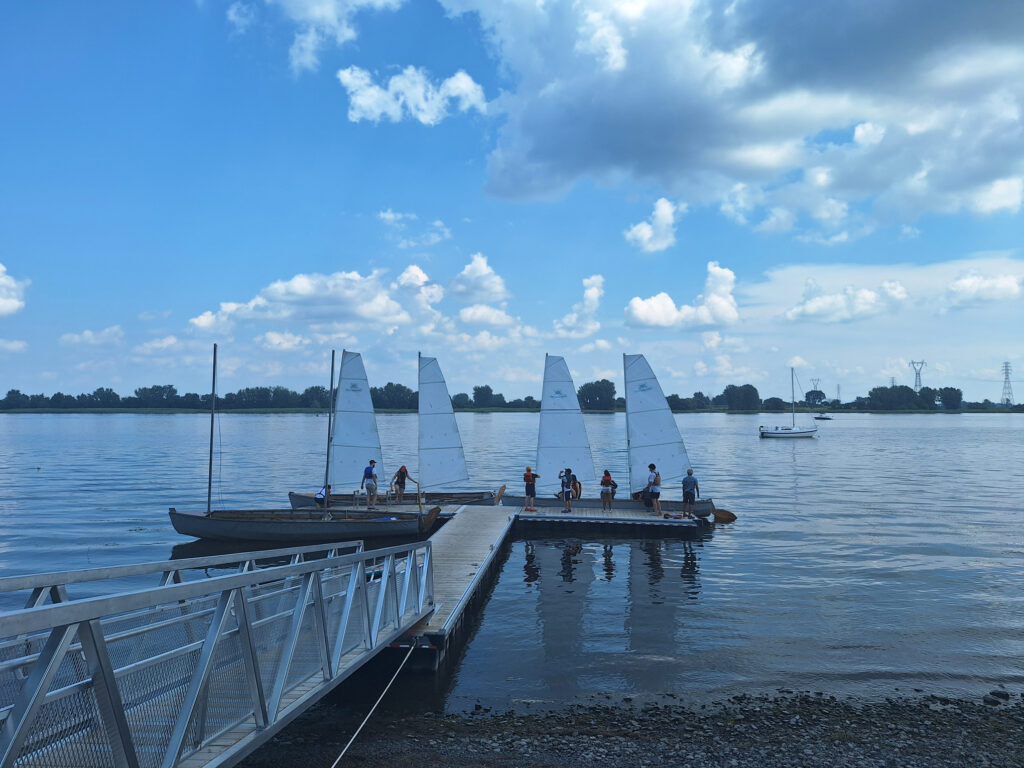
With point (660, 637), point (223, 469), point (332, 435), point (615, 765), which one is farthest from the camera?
point (223, 469)

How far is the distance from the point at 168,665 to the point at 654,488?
973 inches

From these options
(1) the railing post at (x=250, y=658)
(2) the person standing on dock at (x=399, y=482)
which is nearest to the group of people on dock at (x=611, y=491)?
(2) the person standing on dock at (x=399, y=482)

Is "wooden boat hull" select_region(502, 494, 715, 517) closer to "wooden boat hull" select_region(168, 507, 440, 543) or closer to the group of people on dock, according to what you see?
the group of people on dock

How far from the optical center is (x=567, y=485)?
99.0 feet

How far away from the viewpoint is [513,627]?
52.9 feet

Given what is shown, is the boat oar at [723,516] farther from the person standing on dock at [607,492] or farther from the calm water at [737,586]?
the person standing on dock at [607,492]

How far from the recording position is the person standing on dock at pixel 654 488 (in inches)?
1129

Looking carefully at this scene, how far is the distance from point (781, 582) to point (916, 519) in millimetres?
15971

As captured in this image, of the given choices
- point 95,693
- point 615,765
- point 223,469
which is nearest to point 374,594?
point 615,765

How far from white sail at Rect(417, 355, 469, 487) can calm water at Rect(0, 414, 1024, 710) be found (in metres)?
6.95

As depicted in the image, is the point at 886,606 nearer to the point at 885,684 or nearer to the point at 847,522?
the point at 885,684

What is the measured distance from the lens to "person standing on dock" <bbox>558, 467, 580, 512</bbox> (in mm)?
29672

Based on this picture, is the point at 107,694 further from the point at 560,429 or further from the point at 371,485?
the point at 560,429

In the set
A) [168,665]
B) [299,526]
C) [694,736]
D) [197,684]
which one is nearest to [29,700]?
[168,665]
